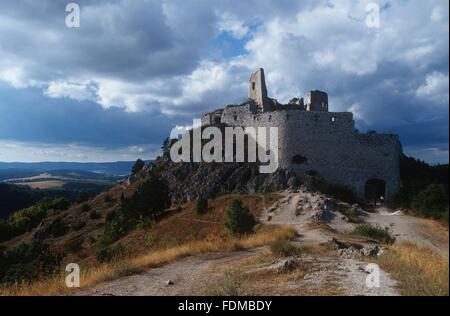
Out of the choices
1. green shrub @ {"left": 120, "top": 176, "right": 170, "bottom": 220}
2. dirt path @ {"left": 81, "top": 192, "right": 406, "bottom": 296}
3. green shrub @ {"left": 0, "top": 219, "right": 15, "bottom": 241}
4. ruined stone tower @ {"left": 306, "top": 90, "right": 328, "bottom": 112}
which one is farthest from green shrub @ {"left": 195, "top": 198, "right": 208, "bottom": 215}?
green shrub @ {"left": 0, "top": 219, "right": 15, "bottom": 241}

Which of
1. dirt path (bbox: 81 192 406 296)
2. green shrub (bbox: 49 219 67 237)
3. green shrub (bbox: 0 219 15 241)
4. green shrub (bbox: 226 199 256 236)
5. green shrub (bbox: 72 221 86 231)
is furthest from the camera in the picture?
green shrub (bbox: 0 219 15 241)

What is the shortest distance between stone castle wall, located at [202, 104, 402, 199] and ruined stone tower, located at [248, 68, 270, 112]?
10.0 metres

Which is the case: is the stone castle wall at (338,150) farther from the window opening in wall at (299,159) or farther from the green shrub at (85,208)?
the green shrub at (85,208)

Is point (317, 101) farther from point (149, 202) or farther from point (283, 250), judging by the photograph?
point (283, 250)

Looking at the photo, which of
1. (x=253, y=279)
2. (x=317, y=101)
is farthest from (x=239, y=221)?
(x=317, y=101)

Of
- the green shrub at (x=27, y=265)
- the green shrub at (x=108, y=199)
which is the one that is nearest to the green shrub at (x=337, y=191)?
the green shrub at (x=27, y=265)

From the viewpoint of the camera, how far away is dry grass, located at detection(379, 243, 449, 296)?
6.57 meters

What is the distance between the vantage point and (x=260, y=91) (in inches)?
1980

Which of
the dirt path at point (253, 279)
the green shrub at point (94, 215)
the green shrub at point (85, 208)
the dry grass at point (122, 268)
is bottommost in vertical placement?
the green shrub at point (94, 215)

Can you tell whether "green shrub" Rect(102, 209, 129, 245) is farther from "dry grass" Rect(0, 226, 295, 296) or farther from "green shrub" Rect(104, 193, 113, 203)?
"dry grass" Rect(0, 226, 295, 296)

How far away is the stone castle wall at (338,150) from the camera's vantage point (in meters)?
39.2

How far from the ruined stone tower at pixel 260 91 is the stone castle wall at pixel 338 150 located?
10030mm
